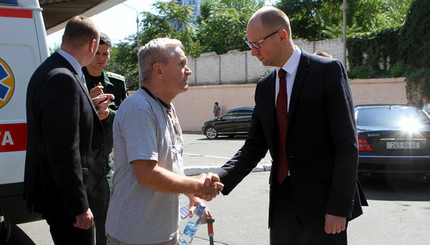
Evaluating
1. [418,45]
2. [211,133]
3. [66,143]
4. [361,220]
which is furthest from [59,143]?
[418,45]

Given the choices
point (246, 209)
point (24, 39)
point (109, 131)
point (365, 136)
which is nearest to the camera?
point (109, 131)

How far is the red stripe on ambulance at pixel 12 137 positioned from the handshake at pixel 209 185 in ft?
6.67

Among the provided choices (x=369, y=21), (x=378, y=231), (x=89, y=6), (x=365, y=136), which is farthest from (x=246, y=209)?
(x=369, y=21)

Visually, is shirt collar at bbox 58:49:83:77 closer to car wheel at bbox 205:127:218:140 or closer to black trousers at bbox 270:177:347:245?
black trousers at bbox 270:177:347:245

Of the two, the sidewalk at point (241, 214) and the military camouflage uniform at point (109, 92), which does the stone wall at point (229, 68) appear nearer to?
the sidewalk at point (241, 214)

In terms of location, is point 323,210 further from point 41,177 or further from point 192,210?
point 41,177

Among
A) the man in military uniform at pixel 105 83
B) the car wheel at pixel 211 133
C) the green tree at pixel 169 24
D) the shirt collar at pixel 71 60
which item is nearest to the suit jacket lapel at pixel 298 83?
the shirt collar at pixel 71 60

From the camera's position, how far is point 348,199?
253cm

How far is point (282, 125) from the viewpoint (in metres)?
2.79

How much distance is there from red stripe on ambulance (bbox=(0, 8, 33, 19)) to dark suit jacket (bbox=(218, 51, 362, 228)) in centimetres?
272

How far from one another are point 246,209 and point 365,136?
2.67 meters

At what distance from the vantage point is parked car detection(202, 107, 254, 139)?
2189 centimetres

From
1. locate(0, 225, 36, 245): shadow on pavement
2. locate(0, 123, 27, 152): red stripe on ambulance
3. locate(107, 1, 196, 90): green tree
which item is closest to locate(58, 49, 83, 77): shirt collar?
locate(0, 123, 27, 152): red stripe on ambulance

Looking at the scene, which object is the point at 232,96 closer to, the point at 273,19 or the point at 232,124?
the point at 232,124
